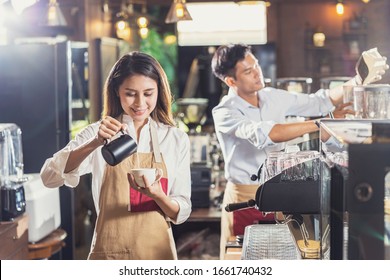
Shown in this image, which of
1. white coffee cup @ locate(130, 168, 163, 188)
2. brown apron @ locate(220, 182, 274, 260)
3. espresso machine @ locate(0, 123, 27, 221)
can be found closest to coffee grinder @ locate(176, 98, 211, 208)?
brown apron @ locate(220, 182, 274, 260)

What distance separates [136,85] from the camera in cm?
249

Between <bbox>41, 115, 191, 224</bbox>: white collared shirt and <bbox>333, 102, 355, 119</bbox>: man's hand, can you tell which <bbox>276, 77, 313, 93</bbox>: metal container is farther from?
<bbox>41, 115, 191, 224</bbox>: white collared shirt

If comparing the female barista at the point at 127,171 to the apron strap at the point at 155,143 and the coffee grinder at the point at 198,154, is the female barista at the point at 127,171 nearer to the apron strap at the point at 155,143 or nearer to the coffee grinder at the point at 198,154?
the apron strap at the point at 155,143

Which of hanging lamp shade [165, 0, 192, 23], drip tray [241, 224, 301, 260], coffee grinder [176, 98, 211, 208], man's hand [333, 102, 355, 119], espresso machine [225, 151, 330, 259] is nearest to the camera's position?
espresso machine [225, 151, 330, 259]

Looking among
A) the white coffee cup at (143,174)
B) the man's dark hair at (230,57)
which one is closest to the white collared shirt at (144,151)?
the white coffee cup at (143,174)

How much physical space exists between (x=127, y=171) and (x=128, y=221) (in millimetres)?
155

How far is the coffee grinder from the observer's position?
11.7ft

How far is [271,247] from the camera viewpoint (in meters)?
2.22

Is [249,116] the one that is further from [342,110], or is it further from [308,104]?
[342,110]

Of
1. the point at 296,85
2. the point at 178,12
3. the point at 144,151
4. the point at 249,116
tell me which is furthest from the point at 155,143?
the point at 296,85

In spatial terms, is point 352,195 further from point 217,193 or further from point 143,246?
point 217,193

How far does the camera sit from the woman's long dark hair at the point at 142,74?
2.50 meters

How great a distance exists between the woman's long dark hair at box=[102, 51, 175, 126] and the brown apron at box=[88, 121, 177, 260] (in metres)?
0.05

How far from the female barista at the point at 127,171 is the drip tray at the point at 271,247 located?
331 mm
